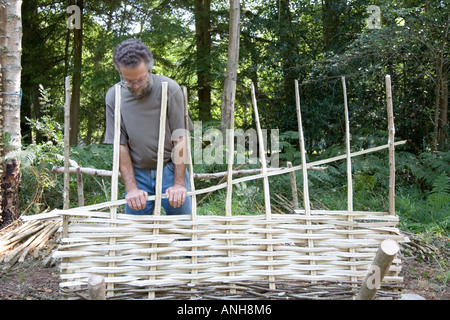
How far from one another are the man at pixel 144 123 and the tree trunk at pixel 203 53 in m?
4.62

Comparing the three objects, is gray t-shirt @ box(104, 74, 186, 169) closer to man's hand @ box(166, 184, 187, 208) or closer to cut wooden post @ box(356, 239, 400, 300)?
man's hand @ box(166, 184, 187, 208)

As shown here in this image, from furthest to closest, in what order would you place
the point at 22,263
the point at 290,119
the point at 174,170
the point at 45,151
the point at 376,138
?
the point at 290,119 → the point at 376,138 → the point at 45,151 → the point at 22,263 → the point at 174,170

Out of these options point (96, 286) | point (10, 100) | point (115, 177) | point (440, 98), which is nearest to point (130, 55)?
point (115, 177)

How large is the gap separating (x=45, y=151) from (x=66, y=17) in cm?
530

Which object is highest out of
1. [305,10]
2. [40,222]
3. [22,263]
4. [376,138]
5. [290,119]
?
[305,10]

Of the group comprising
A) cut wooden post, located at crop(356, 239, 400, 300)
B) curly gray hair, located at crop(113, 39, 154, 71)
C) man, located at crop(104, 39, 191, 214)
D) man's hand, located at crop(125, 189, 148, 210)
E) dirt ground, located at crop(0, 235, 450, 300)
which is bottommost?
dirt ground, located at crop(0, 235, 450, 300)

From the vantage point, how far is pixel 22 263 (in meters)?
3.30

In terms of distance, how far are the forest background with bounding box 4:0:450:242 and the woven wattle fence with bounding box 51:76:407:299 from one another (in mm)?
2082

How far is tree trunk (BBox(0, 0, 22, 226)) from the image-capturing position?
393cm

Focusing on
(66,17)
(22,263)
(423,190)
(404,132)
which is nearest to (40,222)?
(22,263)

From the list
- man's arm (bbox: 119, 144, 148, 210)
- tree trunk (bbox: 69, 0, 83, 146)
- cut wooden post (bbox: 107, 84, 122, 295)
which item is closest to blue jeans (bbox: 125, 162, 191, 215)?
man's arm (bbox: 119, 144, 148, 210)

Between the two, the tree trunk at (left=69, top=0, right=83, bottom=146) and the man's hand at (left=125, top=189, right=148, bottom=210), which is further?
the tree trunk at (left=69, top=0, right=83, bottom=146)
